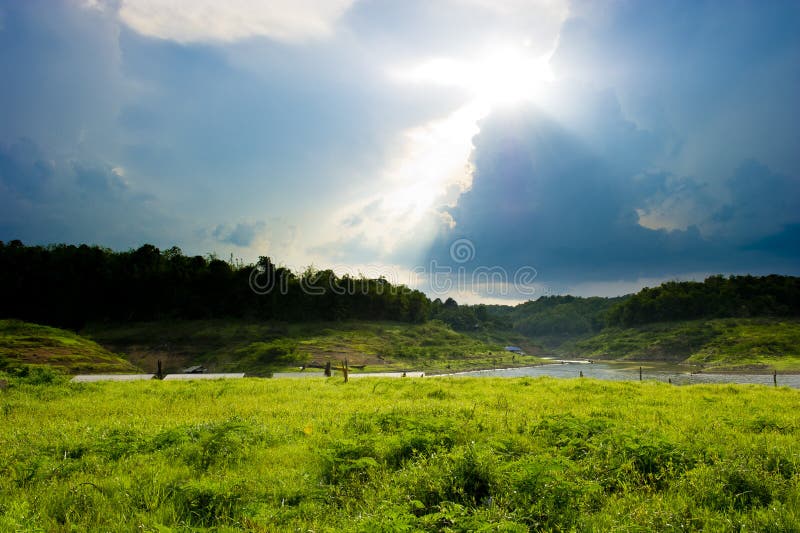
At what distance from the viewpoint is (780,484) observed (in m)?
8.43

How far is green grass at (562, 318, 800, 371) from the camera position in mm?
94000

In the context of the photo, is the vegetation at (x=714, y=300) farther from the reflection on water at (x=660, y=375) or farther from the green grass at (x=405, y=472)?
the green grass at (x=405, y=472)

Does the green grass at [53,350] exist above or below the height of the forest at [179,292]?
below

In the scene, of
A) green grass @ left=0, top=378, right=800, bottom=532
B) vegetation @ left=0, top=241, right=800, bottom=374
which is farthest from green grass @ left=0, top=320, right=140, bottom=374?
green grass @ left=0, top=378, right=800, bottom=532

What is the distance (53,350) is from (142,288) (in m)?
56.6

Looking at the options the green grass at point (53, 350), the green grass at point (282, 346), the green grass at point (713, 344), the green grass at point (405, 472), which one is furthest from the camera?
the green grass at point (713, 344)

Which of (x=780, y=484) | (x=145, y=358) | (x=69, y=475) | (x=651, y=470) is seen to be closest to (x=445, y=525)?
(x=651, y=470)

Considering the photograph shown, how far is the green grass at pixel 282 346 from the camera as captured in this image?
80312 millimetres

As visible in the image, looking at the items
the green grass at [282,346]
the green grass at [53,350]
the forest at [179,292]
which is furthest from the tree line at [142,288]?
the green grass at [53,350]

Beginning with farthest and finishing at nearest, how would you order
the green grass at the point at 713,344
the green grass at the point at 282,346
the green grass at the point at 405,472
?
1. the green grass at the point at 713,344
2. the green grass at the point at 282,346
3. the green grass at the point at 405,472

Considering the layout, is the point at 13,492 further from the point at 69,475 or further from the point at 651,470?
the point at 651,470

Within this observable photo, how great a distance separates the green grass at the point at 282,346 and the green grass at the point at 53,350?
729 inches

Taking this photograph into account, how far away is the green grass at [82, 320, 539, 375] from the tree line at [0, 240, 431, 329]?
5868 mm

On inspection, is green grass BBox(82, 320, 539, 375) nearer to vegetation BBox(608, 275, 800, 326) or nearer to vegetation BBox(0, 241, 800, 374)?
vegetation BBox(0, 241, 800, 374)
